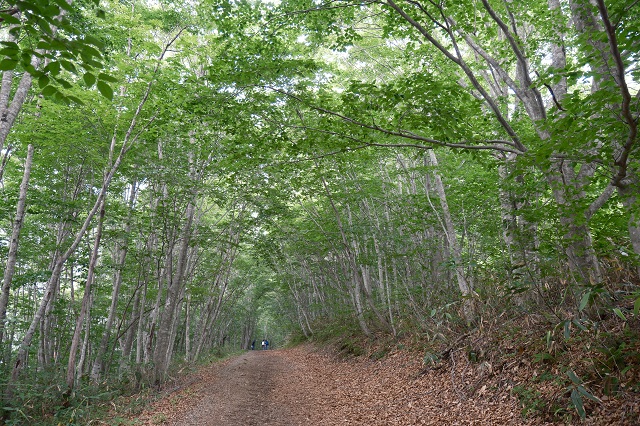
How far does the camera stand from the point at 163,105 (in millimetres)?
7840

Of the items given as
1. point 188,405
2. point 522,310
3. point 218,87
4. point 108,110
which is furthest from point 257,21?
point 188,405

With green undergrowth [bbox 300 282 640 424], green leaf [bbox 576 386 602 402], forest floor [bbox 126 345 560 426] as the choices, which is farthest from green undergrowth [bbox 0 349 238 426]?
green leaf [bbox 576 386 602 402]

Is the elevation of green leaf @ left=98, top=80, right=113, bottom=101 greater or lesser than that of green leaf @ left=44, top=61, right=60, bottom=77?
Answer: lesser

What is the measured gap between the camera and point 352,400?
8.00 metres

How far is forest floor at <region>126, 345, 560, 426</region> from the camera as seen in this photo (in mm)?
5633

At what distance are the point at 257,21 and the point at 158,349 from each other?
9.22 meters

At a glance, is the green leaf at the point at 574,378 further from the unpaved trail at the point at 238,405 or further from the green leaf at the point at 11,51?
the green leaf at the point at 11,51

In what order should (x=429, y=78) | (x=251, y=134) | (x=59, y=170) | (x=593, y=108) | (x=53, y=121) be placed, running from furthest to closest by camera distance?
(x=59, y=170)
(x=53, y=121)
(x=251, y=134)
(x=429, y=78)
(x=593, y=108)

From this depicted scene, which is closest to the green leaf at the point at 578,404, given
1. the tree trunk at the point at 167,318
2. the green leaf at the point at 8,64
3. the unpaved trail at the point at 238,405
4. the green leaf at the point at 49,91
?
the unpaved trail at the point at 238,405

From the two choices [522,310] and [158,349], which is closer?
[522,310]

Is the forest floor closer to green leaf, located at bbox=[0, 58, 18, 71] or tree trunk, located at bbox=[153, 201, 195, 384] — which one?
tree trunk, located at bbox=[153, 201, 195, 384]

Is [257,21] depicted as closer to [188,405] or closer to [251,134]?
[251,134]

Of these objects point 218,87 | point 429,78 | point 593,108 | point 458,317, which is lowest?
point 458,317

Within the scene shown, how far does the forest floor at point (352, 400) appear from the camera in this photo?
18.5 ft
